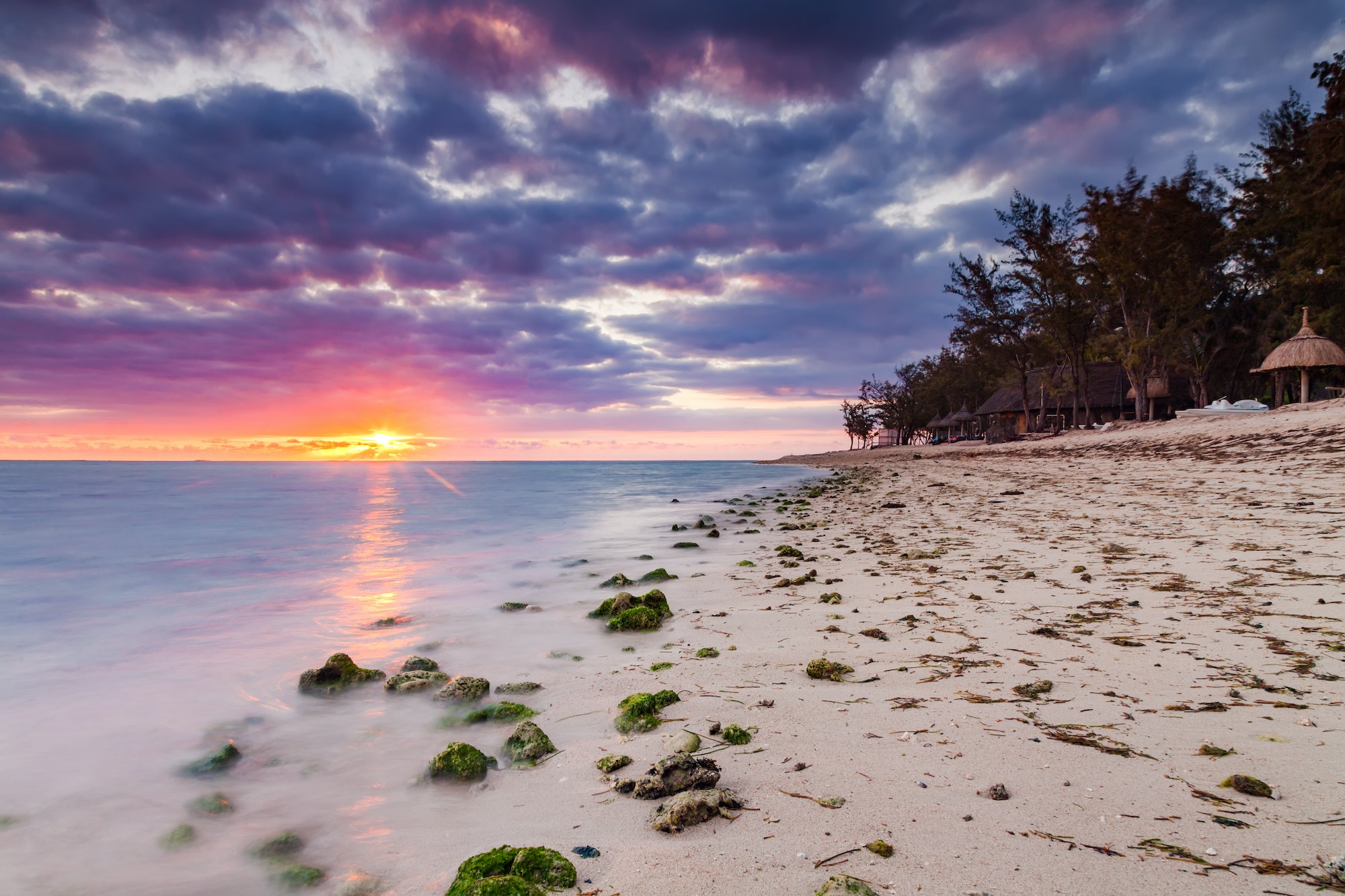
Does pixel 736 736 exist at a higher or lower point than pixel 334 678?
higher

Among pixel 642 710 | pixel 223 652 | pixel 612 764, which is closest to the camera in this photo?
pixel 612 764

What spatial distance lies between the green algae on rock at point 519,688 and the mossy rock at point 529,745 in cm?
78

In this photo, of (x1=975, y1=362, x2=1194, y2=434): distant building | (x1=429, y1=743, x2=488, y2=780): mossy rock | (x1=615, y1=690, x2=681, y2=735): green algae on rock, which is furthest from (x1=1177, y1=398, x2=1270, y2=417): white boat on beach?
(x1=429, y1=743, x2=488, y2=780): mossy rock

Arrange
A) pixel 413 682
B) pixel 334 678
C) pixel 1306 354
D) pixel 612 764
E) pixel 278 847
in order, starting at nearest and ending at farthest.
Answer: pixel 278 847 → pixel 612 764 → pixel 413 682 → pixel 334 678 → pixel 1306 354

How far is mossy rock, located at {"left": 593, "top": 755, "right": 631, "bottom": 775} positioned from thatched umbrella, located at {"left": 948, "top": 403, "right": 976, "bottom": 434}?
198 feet

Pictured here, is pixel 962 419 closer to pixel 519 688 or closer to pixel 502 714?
pixel 519 688

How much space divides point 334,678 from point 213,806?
1.36 m

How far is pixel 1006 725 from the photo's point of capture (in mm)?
2506

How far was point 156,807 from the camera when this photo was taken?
9.50 ft

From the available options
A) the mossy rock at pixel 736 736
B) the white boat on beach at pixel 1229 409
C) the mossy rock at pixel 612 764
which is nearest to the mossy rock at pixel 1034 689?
→ the mossy rock at pixel 736 736

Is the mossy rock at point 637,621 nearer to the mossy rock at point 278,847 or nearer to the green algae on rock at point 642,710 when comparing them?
the green algae on rock at point 642,710

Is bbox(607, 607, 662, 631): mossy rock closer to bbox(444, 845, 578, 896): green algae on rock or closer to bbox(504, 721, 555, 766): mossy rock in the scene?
bbox(504, 721, 555, 766): mossy rock

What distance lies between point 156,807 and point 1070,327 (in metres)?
37.3

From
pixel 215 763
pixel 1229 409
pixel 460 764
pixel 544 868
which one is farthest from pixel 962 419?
pixel 544 868
